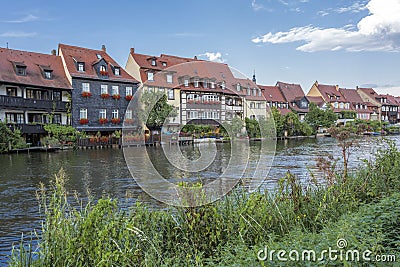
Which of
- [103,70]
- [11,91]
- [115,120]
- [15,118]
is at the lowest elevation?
[115,120]

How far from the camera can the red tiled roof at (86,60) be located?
3856 centimetres

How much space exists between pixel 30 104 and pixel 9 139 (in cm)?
534

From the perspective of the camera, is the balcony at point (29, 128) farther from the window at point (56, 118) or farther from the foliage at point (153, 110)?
the foliage at point (153, 110)

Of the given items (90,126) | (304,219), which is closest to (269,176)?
(304,219)

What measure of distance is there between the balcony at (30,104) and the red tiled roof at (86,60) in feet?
11.8

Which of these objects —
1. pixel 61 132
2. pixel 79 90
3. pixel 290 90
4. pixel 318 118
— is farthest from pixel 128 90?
pixel 290 90

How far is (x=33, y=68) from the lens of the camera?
118 ft

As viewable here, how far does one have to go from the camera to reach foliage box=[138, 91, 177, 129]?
34.9m

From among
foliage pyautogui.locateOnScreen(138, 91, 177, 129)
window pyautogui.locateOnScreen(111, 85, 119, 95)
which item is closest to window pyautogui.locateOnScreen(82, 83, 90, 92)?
window pyautogui.locateOnScreen(111, 85, 119, 95)

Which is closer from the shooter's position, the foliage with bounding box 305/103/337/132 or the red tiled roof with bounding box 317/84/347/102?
the foliage with bounding box 305/103/337/132

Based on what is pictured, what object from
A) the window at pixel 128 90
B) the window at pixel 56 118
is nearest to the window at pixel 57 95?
the window at pixel 56 118

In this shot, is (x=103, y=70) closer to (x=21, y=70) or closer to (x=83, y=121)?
(x=83, y=121)

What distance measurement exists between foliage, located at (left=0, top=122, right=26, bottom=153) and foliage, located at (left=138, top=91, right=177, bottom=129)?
441 inches

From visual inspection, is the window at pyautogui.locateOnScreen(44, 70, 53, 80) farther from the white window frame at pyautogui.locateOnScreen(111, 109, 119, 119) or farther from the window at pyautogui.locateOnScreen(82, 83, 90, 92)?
the white window frame at pyautogui.locateOnScreen(111, 109, 119, 119)
